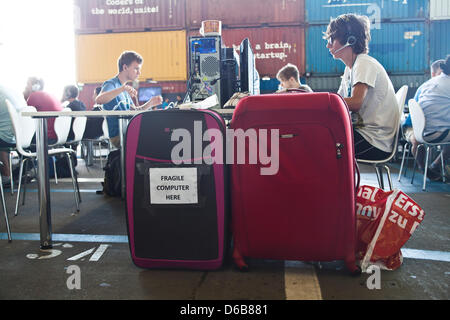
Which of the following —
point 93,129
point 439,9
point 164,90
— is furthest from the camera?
point 164,90

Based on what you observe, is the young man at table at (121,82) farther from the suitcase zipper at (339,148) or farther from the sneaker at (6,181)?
the suitcase zipper at (339,148)

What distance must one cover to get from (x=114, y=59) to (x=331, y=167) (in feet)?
27.1

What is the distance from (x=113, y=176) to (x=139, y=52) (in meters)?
6.18

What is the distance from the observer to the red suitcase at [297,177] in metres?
1.37

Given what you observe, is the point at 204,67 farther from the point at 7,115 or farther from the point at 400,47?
the point at 400,47

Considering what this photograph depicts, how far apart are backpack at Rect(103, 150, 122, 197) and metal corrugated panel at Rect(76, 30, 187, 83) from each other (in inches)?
223

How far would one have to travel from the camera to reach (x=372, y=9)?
26.3 feet

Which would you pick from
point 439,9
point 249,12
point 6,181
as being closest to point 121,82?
point 6,181

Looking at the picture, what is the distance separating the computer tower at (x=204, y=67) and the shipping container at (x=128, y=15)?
22.6 ft

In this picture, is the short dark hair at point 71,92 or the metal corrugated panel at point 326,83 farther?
the metal corrugated panel at point 326,83

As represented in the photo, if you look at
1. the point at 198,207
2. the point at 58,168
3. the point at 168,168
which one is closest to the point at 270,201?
the point at 198,207

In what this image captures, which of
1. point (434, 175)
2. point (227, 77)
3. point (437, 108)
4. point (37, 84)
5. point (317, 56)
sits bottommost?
point (434, 175)

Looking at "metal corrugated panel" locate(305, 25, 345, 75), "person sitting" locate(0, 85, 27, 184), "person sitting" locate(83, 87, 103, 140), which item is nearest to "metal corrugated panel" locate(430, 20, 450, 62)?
"metal corrugated panel" locate(305, 25, 345, 75)

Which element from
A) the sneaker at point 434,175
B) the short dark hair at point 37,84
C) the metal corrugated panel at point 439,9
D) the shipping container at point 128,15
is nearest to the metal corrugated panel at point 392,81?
the metal corrugated panel at point 439,9
